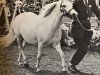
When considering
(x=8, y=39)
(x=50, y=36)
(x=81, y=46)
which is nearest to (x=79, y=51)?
(x=81, y=46)

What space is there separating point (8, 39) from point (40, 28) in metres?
0.16

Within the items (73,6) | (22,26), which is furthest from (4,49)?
(73,6)

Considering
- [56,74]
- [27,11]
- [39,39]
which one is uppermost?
[27,11]

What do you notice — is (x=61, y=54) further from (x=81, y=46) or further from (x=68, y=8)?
(x=68, y=8)

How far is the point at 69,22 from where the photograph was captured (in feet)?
4.16

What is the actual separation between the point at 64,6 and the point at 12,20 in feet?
0.84

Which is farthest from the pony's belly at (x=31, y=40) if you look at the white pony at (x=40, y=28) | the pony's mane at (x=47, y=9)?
the pony's mane at (x=47, y=9)

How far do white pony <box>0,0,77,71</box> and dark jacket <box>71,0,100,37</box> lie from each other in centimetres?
4

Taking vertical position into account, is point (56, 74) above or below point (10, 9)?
below

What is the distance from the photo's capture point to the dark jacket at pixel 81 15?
126 centimetres

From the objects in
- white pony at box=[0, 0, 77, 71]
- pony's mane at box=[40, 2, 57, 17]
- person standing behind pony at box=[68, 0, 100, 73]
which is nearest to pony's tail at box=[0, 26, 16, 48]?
white pony at box=[0, 0, 77, 71]

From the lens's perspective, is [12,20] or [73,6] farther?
[12,20]

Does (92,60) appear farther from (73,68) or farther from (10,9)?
(10,9)

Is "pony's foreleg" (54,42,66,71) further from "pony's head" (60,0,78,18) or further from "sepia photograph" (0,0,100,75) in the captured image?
"pony's head" (60,0,78,18)
